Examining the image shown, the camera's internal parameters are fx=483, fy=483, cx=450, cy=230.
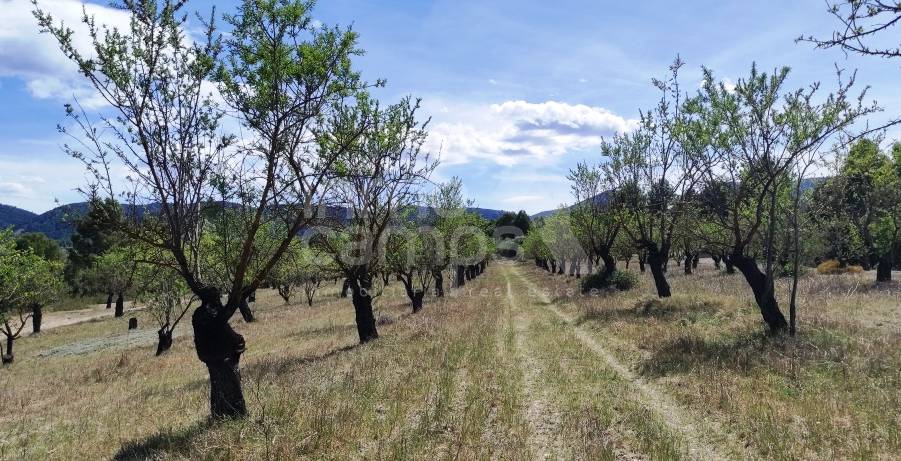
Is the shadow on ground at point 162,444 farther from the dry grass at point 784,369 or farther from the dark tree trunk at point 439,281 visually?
the dark tree trunk at point 439,281

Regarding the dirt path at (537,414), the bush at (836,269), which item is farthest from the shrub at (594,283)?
the bush at (836,269)

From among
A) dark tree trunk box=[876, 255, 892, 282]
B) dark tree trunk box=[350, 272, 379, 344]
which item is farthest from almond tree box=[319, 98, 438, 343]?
dark tree trunk box=[876, 255, 892, 282]

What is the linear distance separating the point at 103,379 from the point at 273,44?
68.7 ft

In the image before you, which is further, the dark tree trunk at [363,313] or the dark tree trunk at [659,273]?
the dark tree trunk at [659,273]

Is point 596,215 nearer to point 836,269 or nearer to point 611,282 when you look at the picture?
point 611,282

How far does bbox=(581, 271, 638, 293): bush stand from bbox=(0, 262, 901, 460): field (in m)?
14.4

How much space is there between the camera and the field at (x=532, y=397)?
843cm

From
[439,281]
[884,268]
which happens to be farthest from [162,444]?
[884,268]

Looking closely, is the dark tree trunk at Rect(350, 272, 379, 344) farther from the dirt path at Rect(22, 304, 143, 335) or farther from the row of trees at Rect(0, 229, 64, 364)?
the dirt path at Rect(22, 304, 143, 335)

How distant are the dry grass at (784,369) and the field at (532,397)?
0.05 metres

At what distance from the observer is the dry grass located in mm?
8328

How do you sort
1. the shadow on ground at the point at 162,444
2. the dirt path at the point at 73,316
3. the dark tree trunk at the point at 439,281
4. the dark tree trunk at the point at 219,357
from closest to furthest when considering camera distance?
the shadow on ground at the point at 162,444 < the dark tree trunk at the point at 219,357 < the dark tree trunk at the point at 439,281 < the dirt path at the point at 73,316

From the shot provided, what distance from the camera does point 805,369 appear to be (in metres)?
12.1

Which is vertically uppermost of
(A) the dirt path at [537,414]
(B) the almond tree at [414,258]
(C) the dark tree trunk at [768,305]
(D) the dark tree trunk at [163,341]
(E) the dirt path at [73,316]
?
(B) the almond tree at [414,258]
